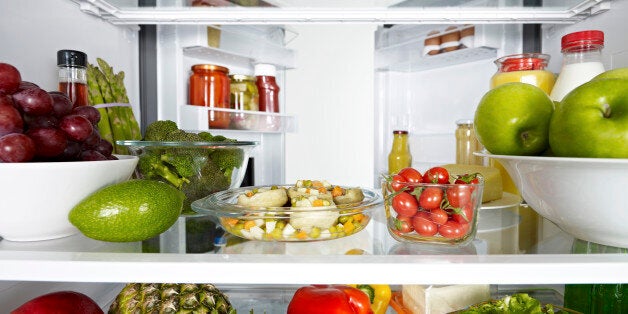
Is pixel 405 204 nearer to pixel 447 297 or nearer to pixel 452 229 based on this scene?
pixel 452 229

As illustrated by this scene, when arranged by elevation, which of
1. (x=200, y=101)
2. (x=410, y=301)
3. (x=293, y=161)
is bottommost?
(x=410, y=301)

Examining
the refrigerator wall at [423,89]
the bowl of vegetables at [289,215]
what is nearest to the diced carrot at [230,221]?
the bowl of vegetables at [289,215]

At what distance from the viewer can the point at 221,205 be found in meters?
0.48

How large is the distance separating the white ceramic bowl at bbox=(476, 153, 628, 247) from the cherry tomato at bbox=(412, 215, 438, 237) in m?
0.11

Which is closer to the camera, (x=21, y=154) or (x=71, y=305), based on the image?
(x=21, y=154)

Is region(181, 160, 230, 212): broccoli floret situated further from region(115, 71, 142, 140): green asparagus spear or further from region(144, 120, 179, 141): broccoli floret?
region(115, 71, 142, 140): green asparagus spear

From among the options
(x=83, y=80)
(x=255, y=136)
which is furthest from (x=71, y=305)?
(x=255, y=136)

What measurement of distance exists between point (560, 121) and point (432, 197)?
147 mm

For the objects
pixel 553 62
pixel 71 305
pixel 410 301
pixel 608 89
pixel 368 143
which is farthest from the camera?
pixel 368 143

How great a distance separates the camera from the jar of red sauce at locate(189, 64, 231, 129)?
48.3 inches

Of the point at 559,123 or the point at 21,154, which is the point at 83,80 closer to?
the point at 21,154

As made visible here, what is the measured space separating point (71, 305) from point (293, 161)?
133 centimetres

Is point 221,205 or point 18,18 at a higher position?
point 18,18

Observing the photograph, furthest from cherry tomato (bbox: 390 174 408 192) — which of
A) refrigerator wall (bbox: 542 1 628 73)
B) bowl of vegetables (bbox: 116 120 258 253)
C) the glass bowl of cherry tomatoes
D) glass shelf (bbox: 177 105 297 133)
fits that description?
glass shelf (bbox: 177 105 297 133)
